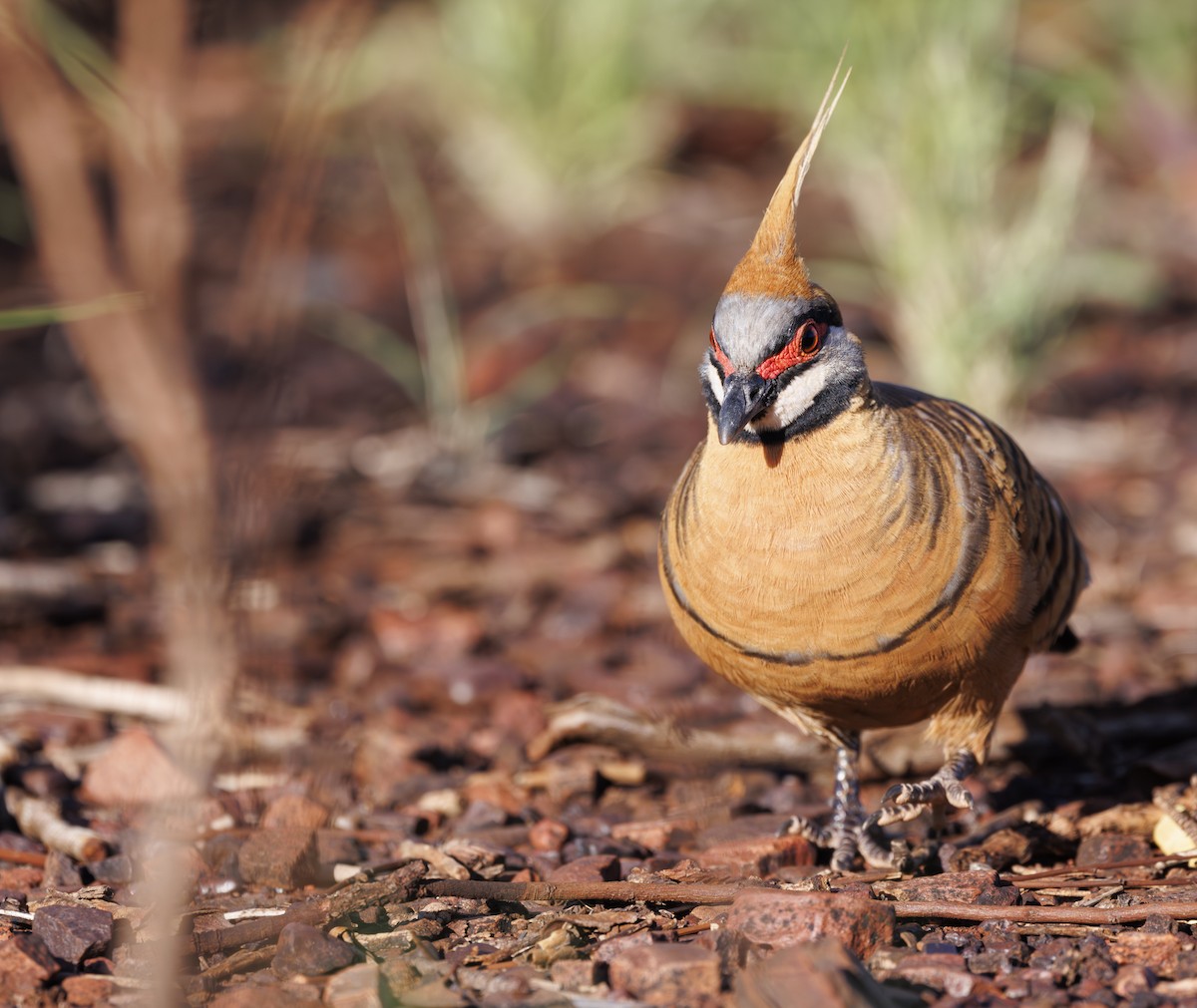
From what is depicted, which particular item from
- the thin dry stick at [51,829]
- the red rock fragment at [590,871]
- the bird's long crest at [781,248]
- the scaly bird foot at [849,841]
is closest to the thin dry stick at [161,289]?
the thin dry stick at [51,829]

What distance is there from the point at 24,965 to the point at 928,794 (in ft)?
7.39

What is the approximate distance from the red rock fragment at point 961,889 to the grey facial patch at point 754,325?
1319 mm

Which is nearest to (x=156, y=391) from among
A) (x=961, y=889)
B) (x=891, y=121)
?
(x=961, y=889)

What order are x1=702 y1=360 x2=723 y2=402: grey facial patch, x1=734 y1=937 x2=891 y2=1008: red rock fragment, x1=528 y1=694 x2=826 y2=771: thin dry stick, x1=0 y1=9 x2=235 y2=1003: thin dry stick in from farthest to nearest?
x1=528 y1=694 x2=826 y2=771: thin dry stick
x1=702 y1=360 x2=723 y2=402: grey facial patch
x1=734 y1=937 x2=891 y2=1008: red rock fragment
x1=0 y1=9 x2=235 y2=1003: thin dry stick

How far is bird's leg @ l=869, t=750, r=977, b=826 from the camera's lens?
13.3ft

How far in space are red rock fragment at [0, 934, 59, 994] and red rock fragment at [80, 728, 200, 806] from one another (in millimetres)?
1240

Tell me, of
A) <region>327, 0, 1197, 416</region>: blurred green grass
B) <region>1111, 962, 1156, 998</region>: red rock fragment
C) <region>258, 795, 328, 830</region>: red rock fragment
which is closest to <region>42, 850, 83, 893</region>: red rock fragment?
<region>258, 795, 328, 830</region>: red rock fragment

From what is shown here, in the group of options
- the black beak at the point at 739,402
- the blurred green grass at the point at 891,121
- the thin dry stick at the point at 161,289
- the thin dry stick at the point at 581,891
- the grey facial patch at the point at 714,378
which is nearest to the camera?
the thin dry stick at the point at 161,289

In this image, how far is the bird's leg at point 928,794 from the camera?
4.06m

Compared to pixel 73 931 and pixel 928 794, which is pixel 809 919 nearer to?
pixel 928 794

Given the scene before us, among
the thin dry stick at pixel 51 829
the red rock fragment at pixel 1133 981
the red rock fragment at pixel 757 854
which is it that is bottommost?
the red rock fragment at pixel 1133 981

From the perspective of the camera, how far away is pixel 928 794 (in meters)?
4.09

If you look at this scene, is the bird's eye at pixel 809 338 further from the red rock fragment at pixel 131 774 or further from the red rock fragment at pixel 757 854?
the red rock fragment at pixel 131 774

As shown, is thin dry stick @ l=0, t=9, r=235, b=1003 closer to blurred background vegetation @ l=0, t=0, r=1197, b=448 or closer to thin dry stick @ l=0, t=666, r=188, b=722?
thin dry stick @ l=0, t=666, r=188, b=722
